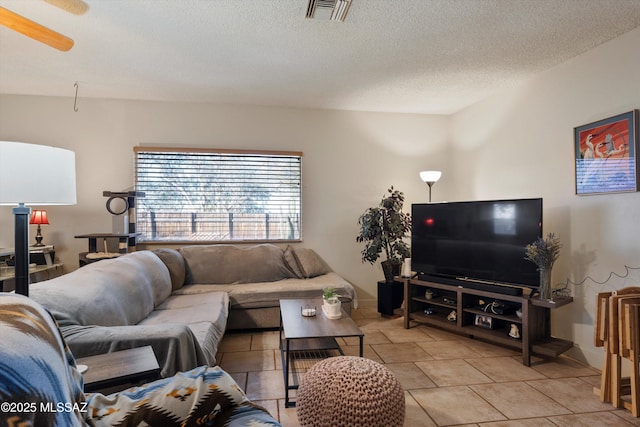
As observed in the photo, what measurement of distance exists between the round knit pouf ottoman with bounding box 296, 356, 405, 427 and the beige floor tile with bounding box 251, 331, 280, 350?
140cm

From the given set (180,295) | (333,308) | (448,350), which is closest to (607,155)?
(448,350)

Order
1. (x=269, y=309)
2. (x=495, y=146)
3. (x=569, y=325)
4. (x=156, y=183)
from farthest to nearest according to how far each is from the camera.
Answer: (x=156, y=183) → (x=495, y=146) → (x=269, y=309) → (x=569, y=325)

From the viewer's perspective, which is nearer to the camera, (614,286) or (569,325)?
(614,286)

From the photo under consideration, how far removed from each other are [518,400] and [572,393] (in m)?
0.43

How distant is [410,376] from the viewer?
8.54ft

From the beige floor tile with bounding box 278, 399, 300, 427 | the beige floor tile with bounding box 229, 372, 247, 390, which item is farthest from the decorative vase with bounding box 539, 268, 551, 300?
the beige floor tile with bounding box 229, 372, 247, 390

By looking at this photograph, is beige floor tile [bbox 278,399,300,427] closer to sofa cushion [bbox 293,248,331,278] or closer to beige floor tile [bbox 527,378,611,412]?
beige floor tile [bbox 527,378,611,412]

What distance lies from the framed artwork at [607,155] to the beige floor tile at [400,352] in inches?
75.1

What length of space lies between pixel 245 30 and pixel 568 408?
3.31 meters

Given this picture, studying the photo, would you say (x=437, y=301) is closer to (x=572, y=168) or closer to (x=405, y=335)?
(x=405, y=335)

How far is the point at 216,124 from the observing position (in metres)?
4.30

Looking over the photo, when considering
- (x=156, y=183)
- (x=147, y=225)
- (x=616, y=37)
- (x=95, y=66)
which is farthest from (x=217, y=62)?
(x=616, y=37)

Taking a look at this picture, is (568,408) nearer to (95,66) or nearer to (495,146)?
(495,146)

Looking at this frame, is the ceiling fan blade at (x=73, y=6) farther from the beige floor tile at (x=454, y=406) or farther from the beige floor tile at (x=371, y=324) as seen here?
the beige floor tile at (x=371, y=324)
